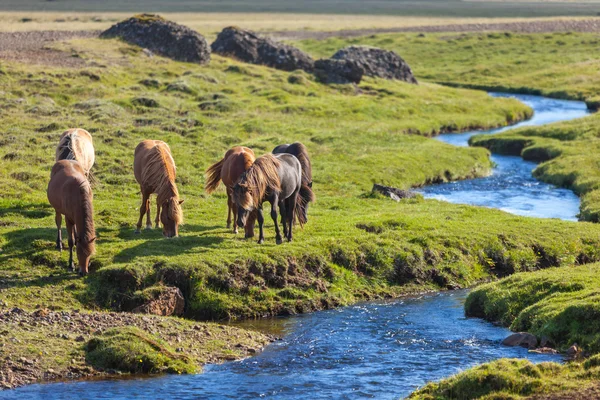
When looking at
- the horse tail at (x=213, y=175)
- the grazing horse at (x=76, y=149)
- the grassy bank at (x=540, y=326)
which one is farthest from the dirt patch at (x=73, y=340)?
the horse tail at (x=213, y=175)

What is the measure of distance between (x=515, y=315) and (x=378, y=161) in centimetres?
1910

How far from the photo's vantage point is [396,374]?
1762cm

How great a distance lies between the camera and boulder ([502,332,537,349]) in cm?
1939

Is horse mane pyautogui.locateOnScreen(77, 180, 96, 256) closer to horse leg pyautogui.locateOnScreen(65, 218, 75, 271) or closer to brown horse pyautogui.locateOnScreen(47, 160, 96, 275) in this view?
brown horse pyautogui.locateOnScreen(47, 160, 96, 275)

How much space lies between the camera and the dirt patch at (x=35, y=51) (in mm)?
53344

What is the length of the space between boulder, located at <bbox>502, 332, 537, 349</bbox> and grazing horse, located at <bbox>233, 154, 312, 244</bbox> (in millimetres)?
7170

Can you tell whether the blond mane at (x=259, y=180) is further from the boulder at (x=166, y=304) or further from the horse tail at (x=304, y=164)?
the horse tail at (x=304, y=164)

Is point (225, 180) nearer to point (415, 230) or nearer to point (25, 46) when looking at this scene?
point (415, 230)

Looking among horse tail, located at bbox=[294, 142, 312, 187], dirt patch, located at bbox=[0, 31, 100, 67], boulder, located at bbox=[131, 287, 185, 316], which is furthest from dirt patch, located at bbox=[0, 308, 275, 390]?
dirt patch, located at bbox=[0, 31, 100, 67]

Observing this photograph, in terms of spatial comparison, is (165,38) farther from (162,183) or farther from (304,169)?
(162,183)

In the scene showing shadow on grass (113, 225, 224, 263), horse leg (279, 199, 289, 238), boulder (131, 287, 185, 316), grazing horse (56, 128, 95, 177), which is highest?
grazing horse (56, 128, 95, 177)

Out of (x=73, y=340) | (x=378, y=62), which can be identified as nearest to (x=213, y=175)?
(x=73, y=340)

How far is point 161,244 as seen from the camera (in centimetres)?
2342

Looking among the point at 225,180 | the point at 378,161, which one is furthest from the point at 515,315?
the point at 378,161
